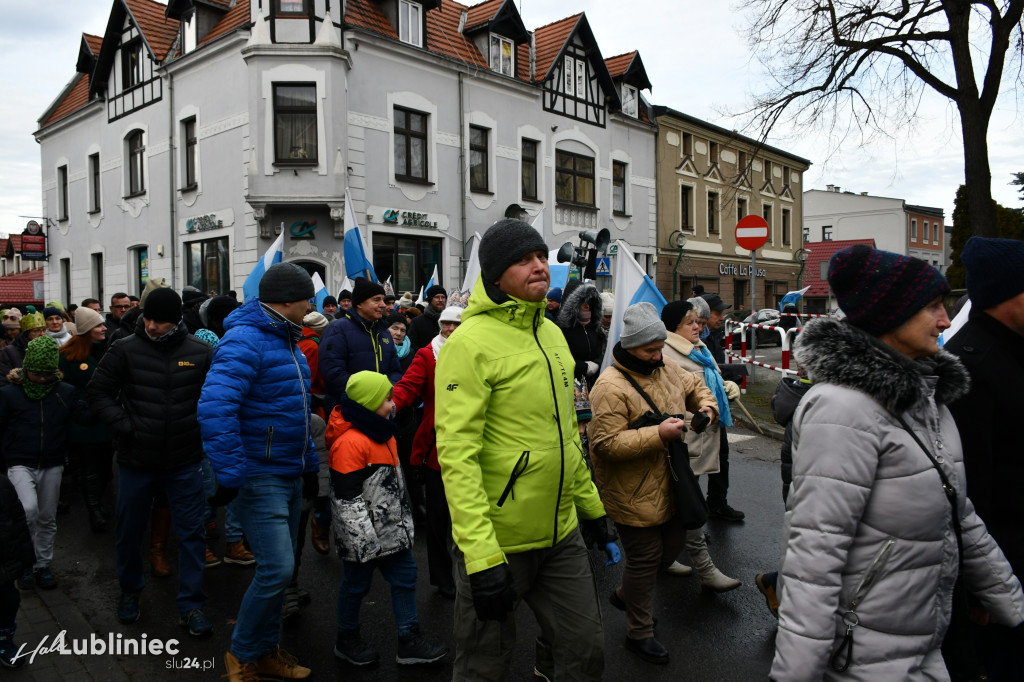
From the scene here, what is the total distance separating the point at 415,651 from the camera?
362 centimetres

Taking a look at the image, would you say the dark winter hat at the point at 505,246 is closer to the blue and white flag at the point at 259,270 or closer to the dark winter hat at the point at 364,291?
the dark winter hat at the point at 364,291

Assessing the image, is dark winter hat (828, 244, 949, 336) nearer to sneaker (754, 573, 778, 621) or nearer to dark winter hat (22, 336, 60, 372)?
sneaker (754, 573, 778, 621)

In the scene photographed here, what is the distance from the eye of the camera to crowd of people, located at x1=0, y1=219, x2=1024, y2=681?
1.93 m

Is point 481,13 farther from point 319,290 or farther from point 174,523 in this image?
point 174,523

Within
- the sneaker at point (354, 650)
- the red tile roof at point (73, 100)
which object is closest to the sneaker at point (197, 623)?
the sneaker at point (354, 650)

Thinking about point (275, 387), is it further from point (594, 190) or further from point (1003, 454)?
point (594, 190)

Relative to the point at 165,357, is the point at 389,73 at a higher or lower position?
higher

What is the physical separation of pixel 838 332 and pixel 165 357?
3708 mm

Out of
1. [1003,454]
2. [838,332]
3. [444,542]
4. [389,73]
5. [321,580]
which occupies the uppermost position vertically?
[389,73]

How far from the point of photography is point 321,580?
4855mm

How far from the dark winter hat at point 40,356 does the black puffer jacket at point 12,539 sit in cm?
162

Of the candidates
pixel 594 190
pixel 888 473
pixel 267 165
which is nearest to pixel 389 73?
pixel 267 165

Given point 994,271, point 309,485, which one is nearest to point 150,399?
point 309,485

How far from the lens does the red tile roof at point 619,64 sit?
24.5 metres
